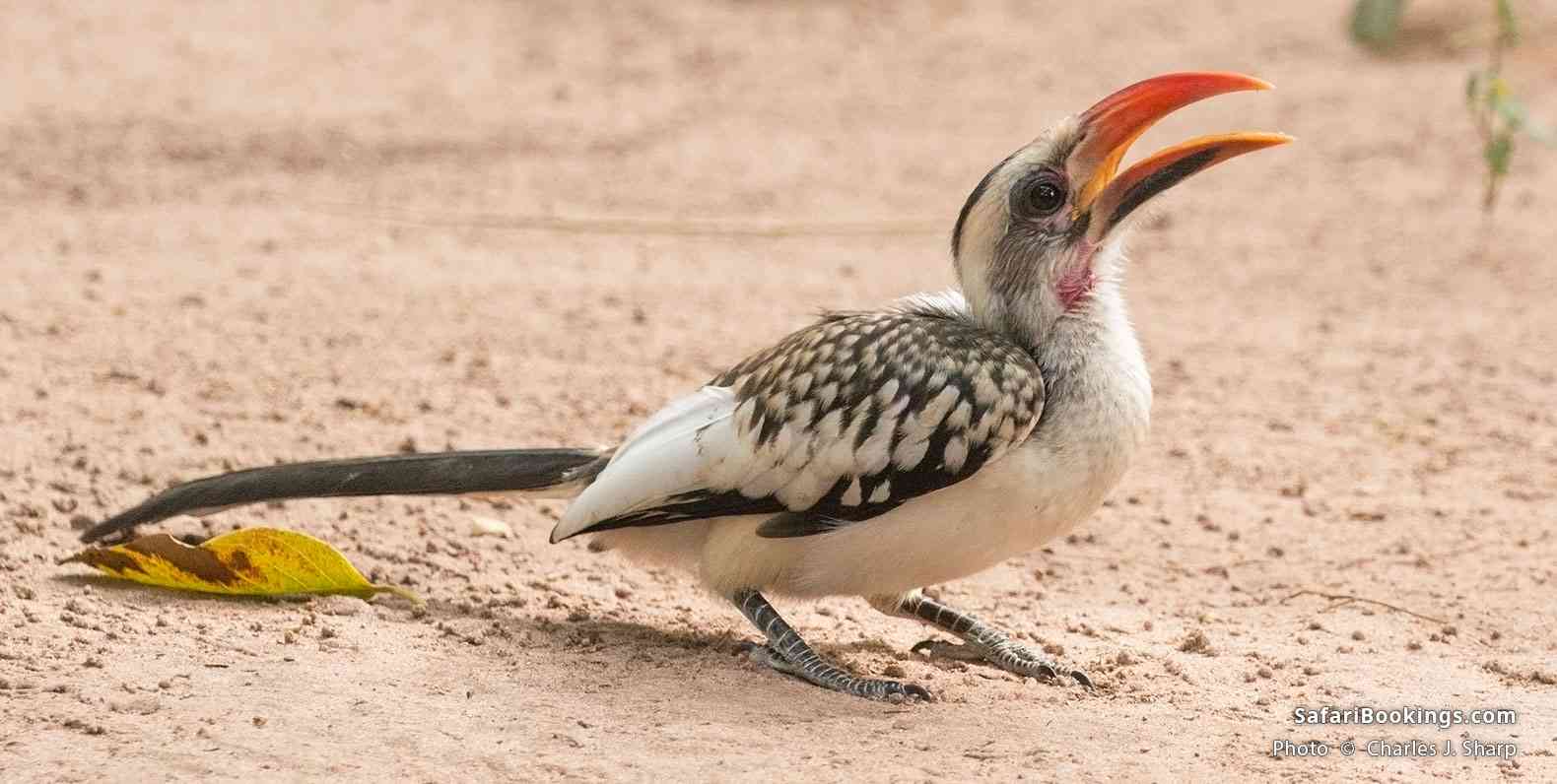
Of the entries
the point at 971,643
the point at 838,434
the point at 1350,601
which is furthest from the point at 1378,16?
the point at 838,434

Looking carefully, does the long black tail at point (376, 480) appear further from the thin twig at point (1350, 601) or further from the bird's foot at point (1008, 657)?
the thin twig at point (1350, 601)

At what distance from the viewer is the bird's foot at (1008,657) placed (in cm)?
388

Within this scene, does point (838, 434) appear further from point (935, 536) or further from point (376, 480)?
point (376, 480)

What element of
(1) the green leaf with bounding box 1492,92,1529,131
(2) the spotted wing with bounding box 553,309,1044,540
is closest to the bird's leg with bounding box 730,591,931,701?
(2) the spotted wing with bounding box 553,309,1044,540

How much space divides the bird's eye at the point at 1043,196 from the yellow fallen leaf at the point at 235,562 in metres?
1.60

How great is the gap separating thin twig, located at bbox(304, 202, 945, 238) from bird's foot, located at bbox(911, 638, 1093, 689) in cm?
388

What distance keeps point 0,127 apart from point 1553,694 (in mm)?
6930

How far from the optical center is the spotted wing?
11.8 ft

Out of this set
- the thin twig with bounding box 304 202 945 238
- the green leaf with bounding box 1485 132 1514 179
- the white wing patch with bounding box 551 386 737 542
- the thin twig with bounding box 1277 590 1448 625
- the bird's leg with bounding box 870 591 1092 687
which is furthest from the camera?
the thin twig with bounding box 304 202 945 238

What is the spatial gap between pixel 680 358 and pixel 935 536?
2625 millimetres

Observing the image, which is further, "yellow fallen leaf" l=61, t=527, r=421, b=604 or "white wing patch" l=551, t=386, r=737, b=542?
"yellow fallen leaf" l=61, t=527, r=421, b=604

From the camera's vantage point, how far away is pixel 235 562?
4.00 m

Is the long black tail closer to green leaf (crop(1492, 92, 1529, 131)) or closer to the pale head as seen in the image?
the pale head

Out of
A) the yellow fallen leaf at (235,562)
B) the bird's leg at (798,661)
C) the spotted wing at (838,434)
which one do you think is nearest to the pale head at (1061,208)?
the spotted wing at (838,434)
